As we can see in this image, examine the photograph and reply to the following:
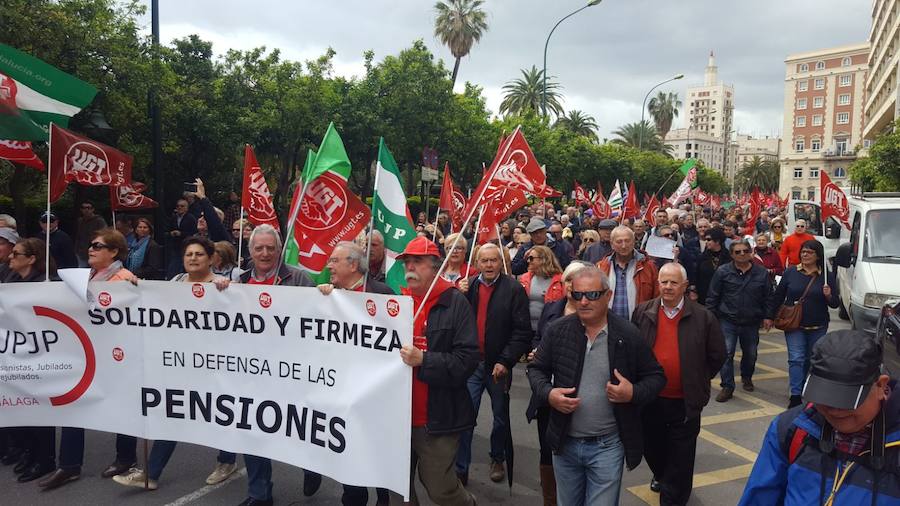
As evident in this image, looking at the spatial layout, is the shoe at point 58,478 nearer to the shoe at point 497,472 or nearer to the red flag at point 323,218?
the red flag at point 323,218

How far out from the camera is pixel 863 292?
8.22 m

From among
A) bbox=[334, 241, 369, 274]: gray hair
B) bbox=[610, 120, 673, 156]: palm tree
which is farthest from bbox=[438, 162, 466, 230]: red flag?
bbox=[610, 120, 673, 156]: palm tree

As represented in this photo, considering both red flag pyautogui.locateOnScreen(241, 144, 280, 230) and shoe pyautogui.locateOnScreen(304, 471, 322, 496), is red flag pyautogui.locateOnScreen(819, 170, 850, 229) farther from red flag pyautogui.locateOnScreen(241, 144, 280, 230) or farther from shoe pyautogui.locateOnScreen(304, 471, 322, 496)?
shoe pyautogui.locateOnScreen(304, 471, 322, 496)

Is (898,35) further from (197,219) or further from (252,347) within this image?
(252,347)

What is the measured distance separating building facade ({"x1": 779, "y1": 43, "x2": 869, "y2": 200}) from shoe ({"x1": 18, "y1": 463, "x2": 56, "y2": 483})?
331 ft

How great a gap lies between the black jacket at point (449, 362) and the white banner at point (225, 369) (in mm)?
139

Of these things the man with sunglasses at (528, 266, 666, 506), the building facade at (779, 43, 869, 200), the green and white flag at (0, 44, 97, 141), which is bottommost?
the man with sunglasses at (528, 266, 666, 506)

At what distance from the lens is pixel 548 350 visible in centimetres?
339

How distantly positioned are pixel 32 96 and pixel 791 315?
7.08 m

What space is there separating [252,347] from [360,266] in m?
0.82

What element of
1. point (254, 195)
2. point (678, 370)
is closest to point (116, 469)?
point (254, 195)

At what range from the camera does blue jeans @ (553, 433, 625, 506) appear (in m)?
3.20

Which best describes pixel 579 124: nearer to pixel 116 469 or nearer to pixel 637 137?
pixel 637 137

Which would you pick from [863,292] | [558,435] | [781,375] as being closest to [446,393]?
[558,435]
